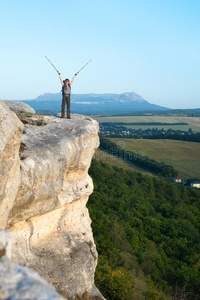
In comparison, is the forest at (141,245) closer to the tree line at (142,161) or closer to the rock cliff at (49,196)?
the rock cliff at (49,196)

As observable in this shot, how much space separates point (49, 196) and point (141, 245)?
2038 cm

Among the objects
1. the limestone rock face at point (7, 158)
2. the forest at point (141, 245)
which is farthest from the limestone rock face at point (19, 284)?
the forest at point (141, 245)

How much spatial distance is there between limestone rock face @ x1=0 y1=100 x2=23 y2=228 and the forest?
39.9ft

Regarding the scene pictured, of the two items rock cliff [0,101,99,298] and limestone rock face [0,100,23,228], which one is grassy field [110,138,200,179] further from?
limestone rock face [0,100,23,228]

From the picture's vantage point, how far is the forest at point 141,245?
18922 mm

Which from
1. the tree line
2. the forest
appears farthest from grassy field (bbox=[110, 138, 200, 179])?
the forest

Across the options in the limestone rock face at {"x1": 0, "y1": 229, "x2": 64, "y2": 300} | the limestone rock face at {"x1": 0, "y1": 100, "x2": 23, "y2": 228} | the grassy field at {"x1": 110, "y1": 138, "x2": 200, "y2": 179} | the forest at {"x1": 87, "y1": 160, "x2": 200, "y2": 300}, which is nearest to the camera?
the limestone rock face at {"x1": 0, "y1": 229, "x2": 64, "y2": 300}

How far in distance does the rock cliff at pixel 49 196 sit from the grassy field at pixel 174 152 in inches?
2392

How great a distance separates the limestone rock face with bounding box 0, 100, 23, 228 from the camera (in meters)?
6.70

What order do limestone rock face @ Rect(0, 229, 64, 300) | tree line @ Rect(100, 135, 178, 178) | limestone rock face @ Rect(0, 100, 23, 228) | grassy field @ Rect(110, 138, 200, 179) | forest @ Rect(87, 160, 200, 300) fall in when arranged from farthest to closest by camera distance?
1. grassy field @ Rect(110, 138, 200, 179)
2. tree line @ Rect(100, 135, 178, 178)
3. forest @ Rect(87, 160, 200, 300)
4. limestone rock face @ Rect(0, 100, 23, 228)
5. limestone rock face @ Rect(0, 229, 64, 300)

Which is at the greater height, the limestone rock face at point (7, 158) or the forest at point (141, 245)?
the limestone rock face at point (7, 158)

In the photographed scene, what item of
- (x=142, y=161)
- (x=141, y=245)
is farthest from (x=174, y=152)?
(x=141, y=245)

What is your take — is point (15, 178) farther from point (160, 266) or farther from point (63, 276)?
point (160, 266)

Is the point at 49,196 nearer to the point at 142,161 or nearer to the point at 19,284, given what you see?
the point at 19,284
